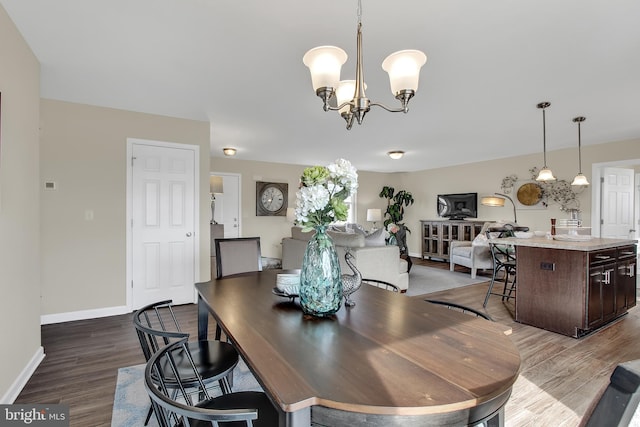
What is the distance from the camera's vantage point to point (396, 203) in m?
8.98

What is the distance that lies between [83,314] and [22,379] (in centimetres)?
146

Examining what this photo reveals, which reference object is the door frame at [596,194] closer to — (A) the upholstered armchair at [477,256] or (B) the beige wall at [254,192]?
(A) the upholstered armchair at [477,256]

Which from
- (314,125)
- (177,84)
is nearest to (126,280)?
(177,84)

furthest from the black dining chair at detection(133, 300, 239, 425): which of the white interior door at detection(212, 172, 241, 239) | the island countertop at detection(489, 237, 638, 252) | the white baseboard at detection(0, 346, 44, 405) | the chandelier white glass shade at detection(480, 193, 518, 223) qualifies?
the chandelier white glass shade at detection(480, 193, 518, 223)

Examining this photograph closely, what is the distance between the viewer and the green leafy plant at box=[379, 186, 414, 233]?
29.0 ft

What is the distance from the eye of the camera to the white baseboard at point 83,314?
3.37 metres

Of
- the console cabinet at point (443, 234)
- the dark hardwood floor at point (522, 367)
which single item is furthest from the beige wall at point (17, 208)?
the console cabinet at point (443, 234)

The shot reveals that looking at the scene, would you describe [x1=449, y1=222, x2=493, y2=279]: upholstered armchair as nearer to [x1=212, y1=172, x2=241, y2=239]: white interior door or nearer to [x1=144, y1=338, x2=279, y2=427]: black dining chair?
[x1=212, y1=172, x2=241, y2=239]: white interior door

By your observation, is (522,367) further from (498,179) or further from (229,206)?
(229,206)

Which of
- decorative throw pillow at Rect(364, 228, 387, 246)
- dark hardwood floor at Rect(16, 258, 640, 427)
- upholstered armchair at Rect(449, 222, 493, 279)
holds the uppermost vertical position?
decorative throw pillow at Rect(364, 228, 387, 246)

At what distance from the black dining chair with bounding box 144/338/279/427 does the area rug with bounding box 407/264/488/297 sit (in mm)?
3621

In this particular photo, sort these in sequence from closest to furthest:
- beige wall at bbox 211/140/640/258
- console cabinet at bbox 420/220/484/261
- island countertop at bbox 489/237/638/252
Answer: island countertop at bbox 489/237/638/252 → beige wall at bbox 211/140/640/258 → console cabinet at bbox 420/220/484/261

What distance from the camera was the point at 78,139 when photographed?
11.5 ft

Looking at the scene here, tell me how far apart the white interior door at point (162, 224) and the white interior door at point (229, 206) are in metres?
3.16
